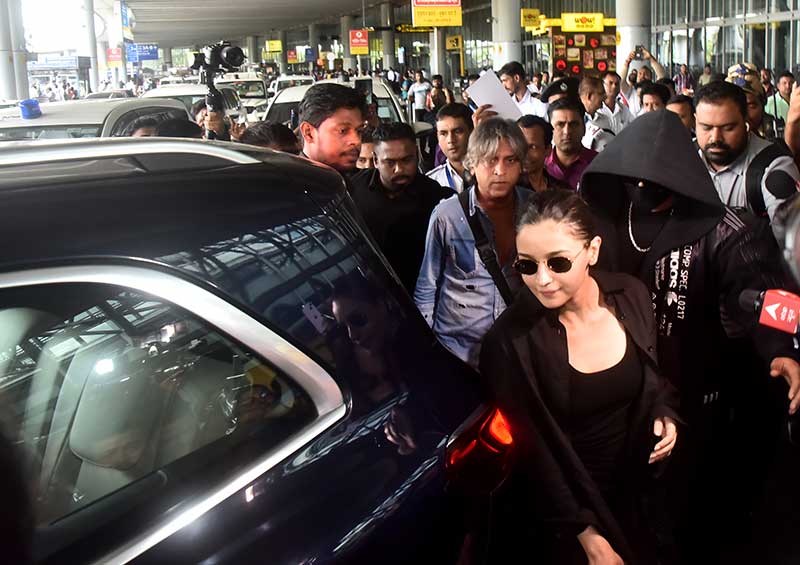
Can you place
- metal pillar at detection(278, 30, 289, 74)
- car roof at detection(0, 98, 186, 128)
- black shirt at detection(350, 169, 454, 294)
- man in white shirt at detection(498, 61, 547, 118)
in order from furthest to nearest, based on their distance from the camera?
metal pillar at detection(278, 30, 289, 74), man in white shirt at detection(498, 61, 547, 118), car roof at detection(0, 98, 186, 128), black shirt at detection(350, 169, 454, 294)

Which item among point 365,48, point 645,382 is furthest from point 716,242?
point 365,48

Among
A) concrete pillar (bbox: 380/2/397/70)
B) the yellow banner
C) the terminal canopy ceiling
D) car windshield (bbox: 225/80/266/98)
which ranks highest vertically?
the terminal canopy ceiling

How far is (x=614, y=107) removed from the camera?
37.0 ft

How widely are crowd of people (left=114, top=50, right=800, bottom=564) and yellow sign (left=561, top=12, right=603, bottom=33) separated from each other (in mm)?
23728

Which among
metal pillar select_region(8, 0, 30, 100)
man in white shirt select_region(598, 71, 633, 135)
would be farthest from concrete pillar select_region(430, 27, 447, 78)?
man in white shirt select_region(598, 71, 633, 135)

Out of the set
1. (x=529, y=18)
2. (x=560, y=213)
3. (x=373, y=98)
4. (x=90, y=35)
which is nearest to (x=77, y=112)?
(x=373, y=98)

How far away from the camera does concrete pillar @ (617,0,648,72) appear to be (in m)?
25.0

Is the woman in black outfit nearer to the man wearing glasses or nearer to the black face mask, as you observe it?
the black face mask

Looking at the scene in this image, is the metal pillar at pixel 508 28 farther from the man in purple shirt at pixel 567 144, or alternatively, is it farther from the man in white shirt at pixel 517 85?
the man in purple shirt at pixel 567 144

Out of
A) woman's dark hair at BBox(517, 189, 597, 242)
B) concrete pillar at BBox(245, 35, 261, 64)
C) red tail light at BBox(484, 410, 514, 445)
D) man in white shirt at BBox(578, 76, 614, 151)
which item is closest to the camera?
red tail light at BBox(484, 410, 514, 445)

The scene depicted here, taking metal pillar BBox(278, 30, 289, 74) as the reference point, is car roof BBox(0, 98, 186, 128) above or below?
below

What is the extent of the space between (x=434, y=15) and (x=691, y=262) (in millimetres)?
26874

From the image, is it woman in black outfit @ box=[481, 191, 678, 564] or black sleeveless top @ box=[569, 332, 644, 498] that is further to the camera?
black sleeveless top @ box=[569, 332, 644, 498]

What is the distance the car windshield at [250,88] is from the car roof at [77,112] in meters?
15.3
